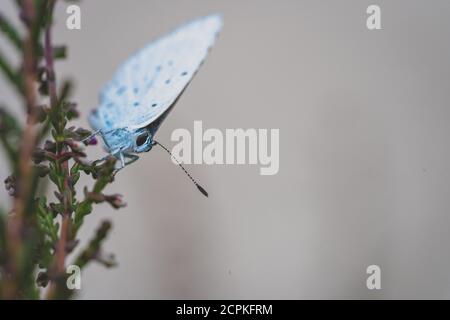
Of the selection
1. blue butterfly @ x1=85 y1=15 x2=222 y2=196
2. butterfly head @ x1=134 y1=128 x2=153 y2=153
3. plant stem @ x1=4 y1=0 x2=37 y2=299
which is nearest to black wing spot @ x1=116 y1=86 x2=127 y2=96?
blue butterfly @ x1=85 y1=15 x2=222 y2=196

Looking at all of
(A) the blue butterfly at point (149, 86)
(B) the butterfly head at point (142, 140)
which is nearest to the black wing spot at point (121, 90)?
(A) the blue butterfly at point (149, 86)

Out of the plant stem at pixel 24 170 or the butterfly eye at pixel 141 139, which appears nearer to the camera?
the plant stem at pixel 24 170

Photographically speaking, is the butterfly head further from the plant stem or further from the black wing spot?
the plant stem

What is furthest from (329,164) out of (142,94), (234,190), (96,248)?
(96,248)

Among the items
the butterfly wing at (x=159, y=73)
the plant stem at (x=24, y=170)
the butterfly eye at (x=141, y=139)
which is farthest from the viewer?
the butterfly eye at (x=141, y=139)

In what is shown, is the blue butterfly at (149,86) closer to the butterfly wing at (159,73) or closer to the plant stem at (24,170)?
the butterfly wing at (159,73)

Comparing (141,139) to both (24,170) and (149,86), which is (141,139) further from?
(24,170)
